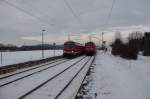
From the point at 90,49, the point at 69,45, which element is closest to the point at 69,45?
the point at 69,45

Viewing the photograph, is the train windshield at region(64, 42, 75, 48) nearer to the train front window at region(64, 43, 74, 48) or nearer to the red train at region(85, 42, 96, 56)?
the train front window at region(64, 43, 74, 48)

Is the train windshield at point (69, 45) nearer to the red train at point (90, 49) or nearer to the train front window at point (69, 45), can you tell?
the train front window at point (69, 45)

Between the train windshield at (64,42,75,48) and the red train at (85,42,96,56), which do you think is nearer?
the train windshield at (64,42,75,48)

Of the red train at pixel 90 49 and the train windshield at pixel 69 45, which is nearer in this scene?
the train windshield at pixel 69 45

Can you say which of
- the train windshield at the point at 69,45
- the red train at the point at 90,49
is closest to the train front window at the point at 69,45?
the train windshield at the point at 69,45

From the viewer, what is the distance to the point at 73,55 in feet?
149

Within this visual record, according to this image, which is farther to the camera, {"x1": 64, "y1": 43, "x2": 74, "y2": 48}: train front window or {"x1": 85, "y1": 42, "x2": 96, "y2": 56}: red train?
{"x1": 85, "y1": 42, "x2": 96, "y2": 56}: red train

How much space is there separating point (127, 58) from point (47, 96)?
34.3 metres

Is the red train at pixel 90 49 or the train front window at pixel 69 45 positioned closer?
the train front window at pixel 69 45

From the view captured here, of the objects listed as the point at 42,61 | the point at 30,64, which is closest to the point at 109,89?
the point at 30,64

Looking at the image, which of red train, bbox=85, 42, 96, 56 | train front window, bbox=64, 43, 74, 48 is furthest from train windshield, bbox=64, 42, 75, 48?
red train, bbox=85, 42, 96, 56

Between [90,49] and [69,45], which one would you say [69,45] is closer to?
[69,45]

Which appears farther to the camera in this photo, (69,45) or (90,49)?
(90,49)

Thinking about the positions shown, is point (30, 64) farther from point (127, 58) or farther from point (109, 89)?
point (127, 58)
